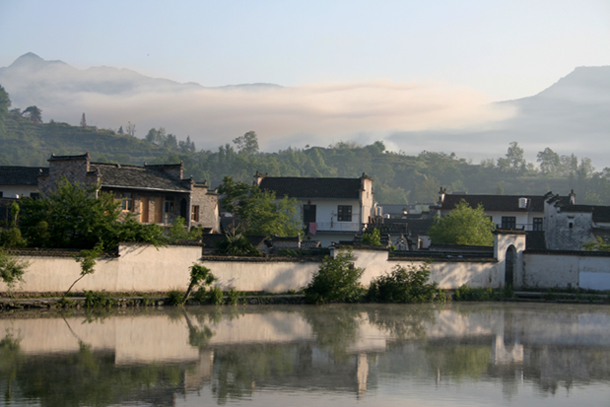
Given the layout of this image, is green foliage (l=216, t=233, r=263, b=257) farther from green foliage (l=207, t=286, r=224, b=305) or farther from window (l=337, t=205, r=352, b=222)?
window (l=337, t=205, r=352, b=222)

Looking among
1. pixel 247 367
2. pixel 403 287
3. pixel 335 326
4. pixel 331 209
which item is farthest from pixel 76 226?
pixel 331 209

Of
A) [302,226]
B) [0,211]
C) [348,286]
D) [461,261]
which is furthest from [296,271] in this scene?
[302,226]

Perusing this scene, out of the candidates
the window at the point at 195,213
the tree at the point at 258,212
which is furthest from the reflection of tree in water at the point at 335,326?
the window at the point at 195,213

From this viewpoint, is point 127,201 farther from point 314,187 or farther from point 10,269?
point 314,187

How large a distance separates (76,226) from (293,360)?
10238 mm

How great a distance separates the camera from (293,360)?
45.5 feet

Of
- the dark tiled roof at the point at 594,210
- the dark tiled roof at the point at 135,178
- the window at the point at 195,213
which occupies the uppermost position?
the dark tiled roof at the point at 135,178

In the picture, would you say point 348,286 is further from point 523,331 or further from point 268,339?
point 268,339

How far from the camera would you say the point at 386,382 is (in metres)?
12.2

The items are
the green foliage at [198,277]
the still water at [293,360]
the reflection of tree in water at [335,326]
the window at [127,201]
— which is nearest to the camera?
the still water at [293,360]

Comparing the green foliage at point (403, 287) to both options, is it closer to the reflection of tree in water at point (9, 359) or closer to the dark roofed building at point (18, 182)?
the reflection of tree in water at point (9, 359)

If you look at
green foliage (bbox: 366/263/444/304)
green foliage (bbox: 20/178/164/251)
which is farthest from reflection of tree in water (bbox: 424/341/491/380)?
green foliage (bbox: 20/178/164/251)

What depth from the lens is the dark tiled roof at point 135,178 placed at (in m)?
33.6

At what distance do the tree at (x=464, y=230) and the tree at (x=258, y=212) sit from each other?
906 centimetres
